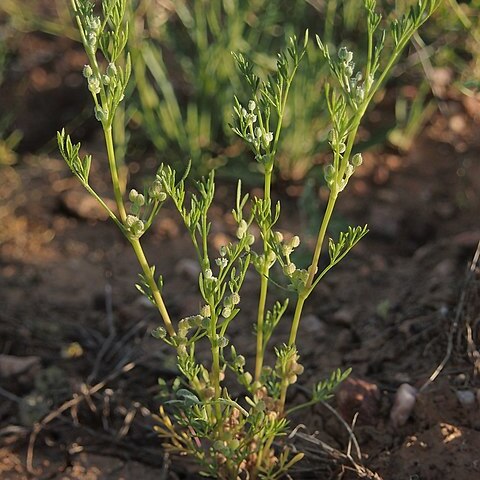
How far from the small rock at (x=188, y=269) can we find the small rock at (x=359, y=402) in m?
0.84

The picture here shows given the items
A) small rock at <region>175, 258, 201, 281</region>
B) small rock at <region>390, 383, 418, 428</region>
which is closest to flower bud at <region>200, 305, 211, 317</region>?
small rock at <region>390, 383, 418, 428</region>

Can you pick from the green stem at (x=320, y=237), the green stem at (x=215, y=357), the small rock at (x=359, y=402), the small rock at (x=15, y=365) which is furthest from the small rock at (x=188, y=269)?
the green stem at (x=320, y=237)

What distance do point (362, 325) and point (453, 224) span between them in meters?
0.66

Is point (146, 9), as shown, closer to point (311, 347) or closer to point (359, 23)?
point (359, 23)

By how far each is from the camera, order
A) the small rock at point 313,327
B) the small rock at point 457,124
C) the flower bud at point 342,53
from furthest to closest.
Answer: the small rock at point 457,124 → the small rock at point 313,327 → the flower bud at point 342,53

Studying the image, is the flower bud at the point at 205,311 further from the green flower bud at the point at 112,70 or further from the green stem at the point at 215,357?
the green flower bud at the point at 112,70

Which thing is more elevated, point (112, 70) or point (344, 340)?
point (112, 70)

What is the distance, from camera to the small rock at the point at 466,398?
1985 mm

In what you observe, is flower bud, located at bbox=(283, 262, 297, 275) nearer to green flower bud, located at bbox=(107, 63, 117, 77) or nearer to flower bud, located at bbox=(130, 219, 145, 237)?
flower bud, located at bbox=(130, 219, 145, 237)

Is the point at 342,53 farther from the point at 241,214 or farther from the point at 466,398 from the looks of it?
the point at 466,398

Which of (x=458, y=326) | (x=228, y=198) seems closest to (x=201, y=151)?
(x=228, y=198)

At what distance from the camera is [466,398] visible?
6.54 feet

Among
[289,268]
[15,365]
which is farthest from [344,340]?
[15,365]

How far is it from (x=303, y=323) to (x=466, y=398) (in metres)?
0.61
